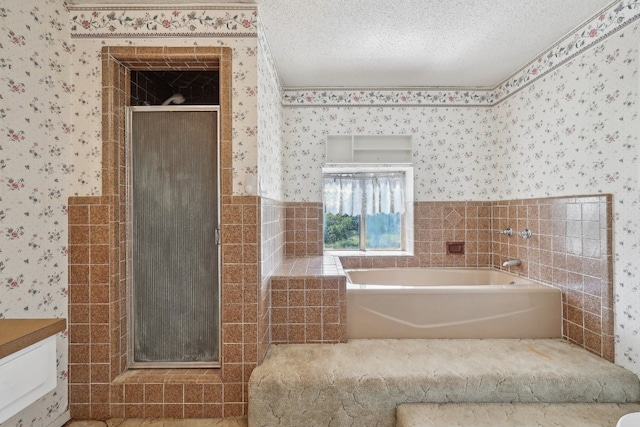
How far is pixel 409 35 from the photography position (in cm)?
228

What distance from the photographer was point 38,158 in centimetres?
171

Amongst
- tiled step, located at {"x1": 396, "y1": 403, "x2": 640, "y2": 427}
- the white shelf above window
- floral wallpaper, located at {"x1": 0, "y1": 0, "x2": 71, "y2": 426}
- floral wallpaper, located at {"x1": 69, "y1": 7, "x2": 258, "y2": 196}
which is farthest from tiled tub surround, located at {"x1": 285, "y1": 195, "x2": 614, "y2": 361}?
floral wallpaper, located at {"x1": 0, "y1": 0, "x2": 71, "y2": 426}

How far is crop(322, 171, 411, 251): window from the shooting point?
11.6 ft

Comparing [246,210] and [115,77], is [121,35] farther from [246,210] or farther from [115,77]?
[246,210]

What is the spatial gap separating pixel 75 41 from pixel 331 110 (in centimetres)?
214

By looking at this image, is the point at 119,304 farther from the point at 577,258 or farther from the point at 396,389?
the point at 577,258

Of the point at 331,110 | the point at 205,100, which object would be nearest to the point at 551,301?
the point at 331,110

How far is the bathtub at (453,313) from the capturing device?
2.35 metres

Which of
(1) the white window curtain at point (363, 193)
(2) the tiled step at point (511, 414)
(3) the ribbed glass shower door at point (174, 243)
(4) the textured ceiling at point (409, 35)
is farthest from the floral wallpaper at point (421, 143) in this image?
(2) the tiled step at point (511, 414)

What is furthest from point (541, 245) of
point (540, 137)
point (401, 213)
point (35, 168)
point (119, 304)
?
point (35, 168)

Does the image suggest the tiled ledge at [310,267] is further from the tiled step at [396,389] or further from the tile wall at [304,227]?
the tiled step at [396,389]

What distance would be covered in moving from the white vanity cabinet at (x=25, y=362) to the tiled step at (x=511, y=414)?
5.21 ft

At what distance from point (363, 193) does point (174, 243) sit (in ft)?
6.96

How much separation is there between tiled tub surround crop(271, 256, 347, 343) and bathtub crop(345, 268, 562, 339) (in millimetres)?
115
